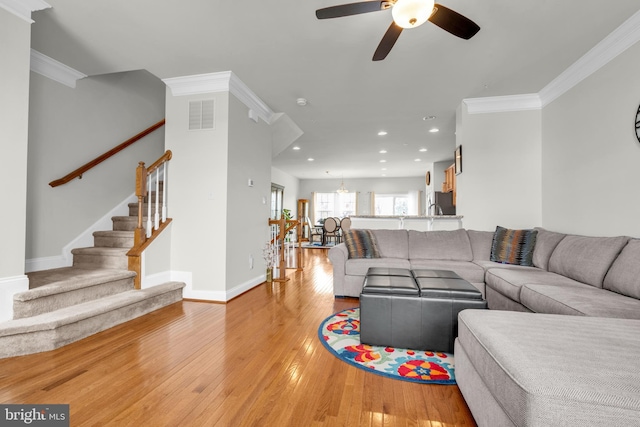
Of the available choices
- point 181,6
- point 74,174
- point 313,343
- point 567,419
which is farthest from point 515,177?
point 74,174

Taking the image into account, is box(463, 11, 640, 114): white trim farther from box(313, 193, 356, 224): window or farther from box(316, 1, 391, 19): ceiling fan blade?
box(313, 193, 356, 224): window

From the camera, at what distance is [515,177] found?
407cm

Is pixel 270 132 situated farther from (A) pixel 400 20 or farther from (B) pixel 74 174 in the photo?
(A) pixel 400 20

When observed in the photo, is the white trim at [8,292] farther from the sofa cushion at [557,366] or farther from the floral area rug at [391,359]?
the sofa cushion at [557,366]

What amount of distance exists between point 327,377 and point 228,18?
294cm

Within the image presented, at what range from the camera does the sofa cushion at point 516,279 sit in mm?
2465

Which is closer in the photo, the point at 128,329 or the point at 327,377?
the point at 327,377

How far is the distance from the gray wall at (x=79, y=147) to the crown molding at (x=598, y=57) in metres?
5.48

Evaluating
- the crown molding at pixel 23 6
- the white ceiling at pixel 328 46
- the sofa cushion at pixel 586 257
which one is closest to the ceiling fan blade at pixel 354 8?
the white ceiling at pixel 328 46

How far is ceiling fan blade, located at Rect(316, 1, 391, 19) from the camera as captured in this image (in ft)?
5.93

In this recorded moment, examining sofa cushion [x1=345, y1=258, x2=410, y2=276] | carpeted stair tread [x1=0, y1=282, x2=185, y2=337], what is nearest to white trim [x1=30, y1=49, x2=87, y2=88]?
carpeted stair tread [x1=0, y1=282, x2=185, y2=337]

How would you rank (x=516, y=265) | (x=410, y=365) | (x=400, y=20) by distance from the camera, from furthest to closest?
(x=516, y=265)
(x=410, y=365)
(x=400, y=20)

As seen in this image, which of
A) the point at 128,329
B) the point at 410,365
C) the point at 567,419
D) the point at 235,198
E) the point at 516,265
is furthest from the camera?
the point at 235,198

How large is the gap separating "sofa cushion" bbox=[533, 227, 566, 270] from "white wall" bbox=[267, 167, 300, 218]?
25.7 ft
